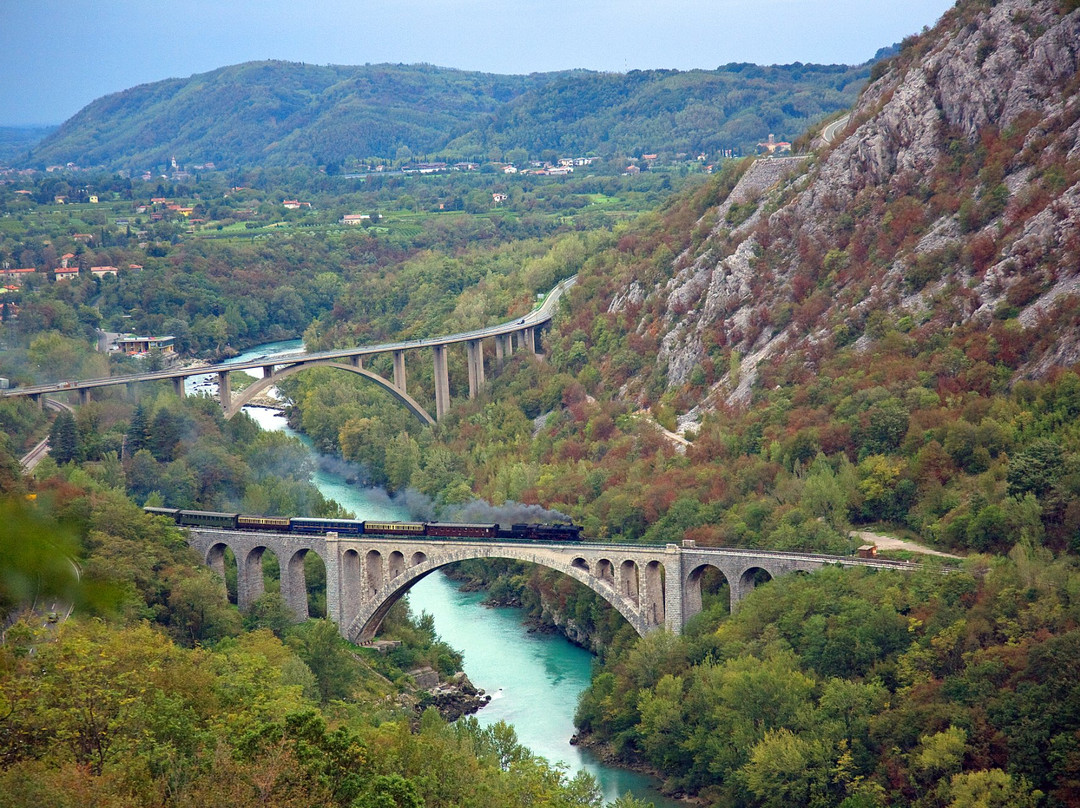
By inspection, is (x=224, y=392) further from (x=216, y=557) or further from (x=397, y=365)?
(x=216, y=557)

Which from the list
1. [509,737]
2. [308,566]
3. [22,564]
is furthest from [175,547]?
[22,564]

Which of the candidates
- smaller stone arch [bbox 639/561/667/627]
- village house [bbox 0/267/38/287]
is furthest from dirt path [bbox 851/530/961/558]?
village house [bbox 0/267/38/287]

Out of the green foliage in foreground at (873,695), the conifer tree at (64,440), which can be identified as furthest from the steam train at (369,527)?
the conifer tree at (64,440)

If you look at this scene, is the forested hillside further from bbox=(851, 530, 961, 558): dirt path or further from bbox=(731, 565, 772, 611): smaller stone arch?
bbox=(731, 565, 772, 611): smaller stone arch

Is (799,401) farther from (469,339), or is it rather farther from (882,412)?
(469,339)

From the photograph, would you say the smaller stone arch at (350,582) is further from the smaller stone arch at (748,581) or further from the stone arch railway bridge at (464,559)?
the smaller stone arch at (748,581)

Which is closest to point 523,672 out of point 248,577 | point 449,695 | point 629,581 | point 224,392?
point 449,695
